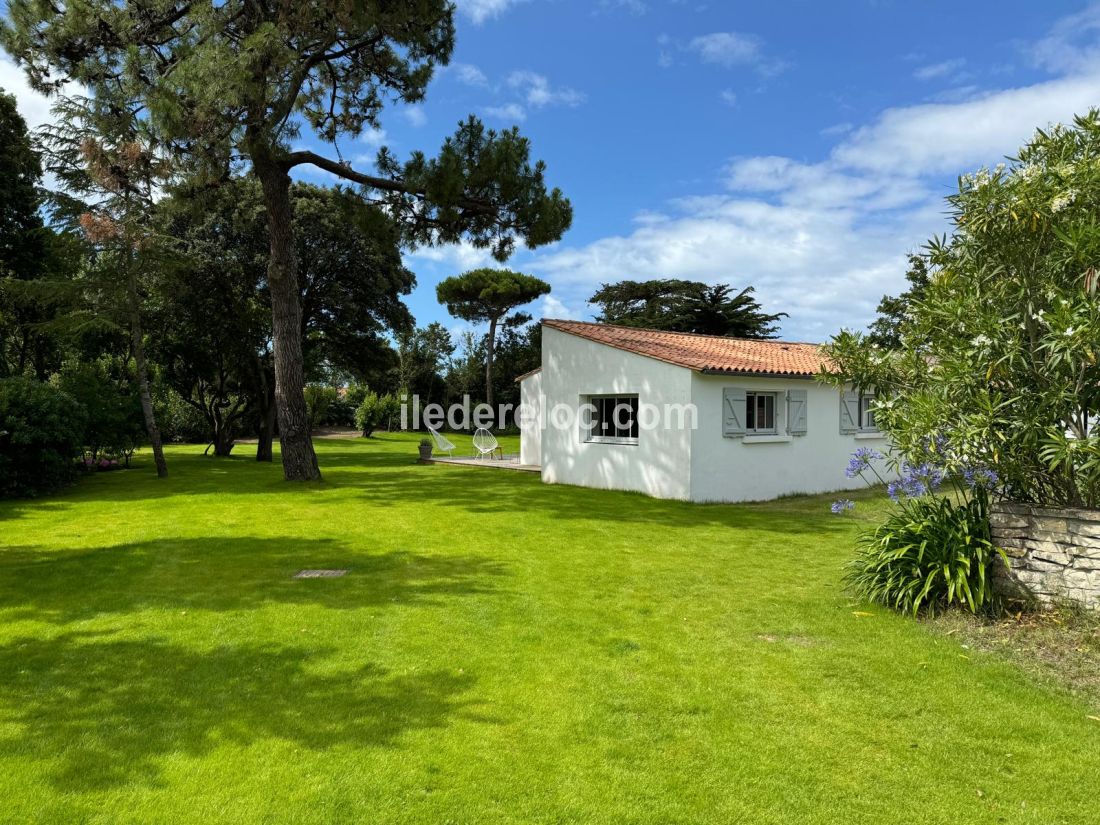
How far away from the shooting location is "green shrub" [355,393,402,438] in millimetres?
33969

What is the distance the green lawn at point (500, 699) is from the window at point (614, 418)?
19.6 feet

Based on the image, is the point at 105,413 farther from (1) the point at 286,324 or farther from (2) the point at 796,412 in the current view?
(2) the point at 796,412

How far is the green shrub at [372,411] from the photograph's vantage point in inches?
1337

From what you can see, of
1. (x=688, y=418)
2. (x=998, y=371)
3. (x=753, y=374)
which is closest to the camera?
(x=998, y=371)

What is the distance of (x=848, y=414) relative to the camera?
1439 centimetres

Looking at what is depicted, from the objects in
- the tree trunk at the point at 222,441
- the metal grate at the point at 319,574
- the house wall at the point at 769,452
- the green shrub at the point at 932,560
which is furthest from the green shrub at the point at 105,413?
the green shrub at the point at 932,560

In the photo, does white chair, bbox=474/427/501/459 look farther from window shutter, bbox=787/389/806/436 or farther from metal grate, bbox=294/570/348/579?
metal grate, bbox=294/570/348/579

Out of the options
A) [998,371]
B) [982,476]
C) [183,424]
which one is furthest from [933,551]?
[183,424]

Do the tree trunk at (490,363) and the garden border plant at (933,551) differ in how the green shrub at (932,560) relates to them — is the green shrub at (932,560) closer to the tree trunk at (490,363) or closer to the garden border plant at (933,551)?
the garden border plant at (933,551)

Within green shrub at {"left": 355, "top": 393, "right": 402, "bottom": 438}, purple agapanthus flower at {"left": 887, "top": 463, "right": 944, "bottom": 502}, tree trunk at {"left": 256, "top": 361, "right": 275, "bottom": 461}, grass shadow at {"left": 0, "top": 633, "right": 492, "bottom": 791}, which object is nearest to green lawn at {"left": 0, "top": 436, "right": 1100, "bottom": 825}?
grass shadow at {"left": 0, "top": 633, "right": 492, "bottom": 791}

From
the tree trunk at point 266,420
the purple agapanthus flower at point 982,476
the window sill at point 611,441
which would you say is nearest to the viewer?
the purple agapanthus flower at point 982,476

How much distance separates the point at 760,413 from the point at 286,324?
10.1 m

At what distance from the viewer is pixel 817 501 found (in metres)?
12.5

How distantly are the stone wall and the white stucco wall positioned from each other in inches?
543
